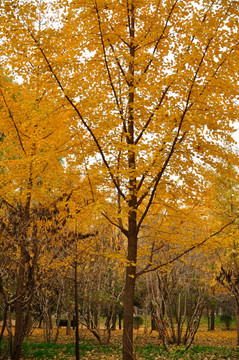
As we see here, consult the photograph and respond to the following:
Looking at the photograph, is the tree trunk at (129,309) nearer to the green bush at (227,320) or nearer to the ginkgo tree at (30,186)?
the ginkgo tree at (30,186)

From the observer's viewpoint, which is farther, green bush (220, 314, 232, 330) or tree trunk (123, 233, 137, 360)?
green bush (220, 314, 232, 330)

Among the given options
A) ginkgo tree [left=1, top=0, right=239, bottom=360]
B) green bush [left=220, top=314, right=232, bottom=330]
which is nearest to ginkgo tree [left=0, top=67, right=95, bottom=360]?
ginkgo tree [left=1, top=0, right=239, bottom=360]

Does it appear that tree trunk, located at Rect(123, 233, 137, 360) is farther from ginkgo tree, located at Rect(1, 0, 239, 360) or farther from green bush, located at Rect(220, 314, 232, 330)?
green bush, located at Rect(220, 314, 232, 330)

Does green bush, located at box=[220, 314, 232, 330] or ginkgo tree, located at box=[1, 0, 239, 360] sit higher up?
ginkgo tree, located at box=[1, 0, 239, 360]

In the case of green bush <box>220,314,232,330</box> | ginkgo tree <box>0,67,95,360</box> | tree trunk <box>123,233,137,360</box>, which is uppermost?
ginkgo tree <box>0,67,95,360</box>

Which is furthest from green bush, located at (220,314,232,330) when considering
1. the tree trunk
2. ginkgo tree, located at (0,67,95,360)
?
the tree trunk

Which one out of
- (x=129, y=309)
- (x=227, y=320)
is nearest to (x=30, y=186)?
(x=129, y=309)

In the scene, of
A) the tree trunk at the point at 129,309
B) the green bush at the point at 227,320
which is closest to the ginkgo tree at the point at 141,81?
the tree trunk at the point at 129,309

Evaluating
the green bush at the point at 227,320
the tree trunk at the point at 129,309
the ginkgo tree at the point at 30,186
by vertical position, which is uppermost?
the ginkgo tree at the point at 30,186

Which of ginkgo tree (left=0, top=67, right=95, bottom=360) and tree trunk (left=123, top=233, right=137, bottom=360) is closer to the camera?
ginkgo tree (left=0, top=67, right=95, bottom=360)

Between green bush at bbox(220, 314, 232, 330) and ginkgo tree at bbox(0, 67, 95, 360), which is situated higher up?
ginkgo tree at bbox(0, 67, 95, 360)

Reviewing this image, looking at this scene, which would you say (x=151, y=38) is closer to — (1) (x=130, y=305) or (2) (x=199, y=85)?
(2) (x=199, y=85)

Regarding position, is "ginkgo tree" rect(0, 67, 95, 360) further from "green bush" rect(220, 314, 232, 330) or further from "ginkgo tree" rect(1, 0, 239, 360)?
"green bush" rect(220, 314, 232, 330)

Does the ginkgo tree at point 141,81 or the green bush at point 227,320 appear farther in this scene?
the green bush at point 227,320
